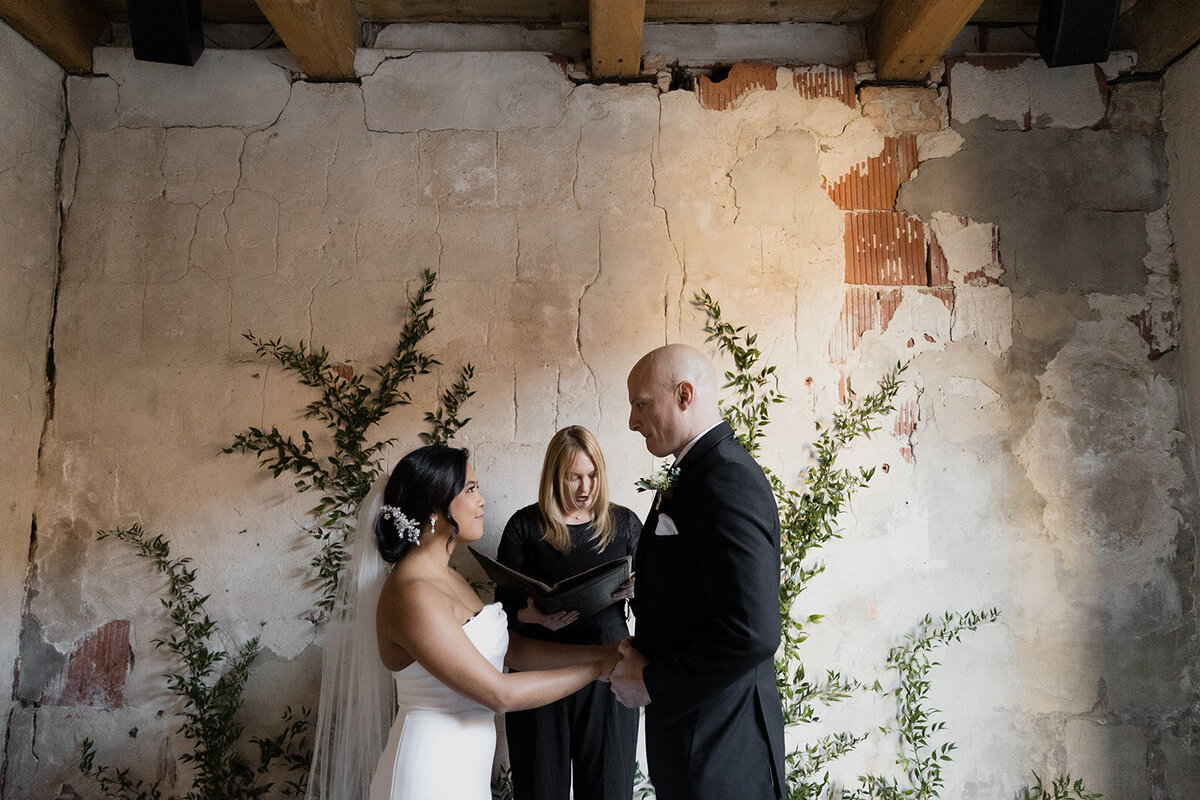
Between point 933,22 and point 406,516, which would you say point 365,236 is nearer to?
point 406,516

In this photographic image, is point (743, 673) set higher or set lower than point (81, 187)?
lower

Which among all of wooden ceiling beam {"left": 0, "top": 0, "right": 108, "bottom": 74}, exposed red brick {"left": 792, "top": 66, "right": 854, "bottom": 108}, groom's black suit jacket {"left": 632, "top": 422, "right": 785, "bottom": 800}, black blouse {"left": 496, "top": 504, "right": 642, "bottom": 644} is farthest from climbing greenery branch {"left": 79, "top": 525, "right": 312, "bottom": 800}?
exposed red brick {"left": 792, "top": 66, "right": 854, "bottom": 108}

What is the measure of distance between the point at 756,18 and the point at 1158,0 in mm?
1806

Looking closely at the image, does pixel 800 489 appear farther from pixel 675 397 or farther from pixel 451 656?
pixel 451 656

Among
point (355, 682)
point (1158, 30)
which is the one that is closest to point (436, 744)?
point (355, 682)

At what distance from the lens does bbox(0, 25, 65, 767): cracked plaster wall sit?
11.5ft

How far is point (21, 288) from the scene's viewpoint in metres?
3.60

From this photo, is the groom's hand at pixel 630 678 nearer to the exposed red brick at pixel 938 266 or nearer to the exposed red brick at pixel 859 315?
the exposed red brick at pixel 859 315

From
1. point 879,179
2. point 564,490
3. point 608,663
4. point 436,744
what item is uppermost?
point 879,179

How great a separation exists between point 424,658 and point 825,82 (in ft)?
10.5

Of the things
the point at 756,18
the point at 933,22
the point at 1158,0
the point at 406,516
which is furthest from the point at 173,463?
the point at 1158,0

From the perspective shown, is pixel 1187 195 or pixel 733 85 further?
pixel 733 85

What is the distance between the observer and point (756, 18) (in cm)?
394

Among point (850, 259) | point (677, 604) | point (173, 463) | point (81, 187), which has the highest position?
point (81, 187)
